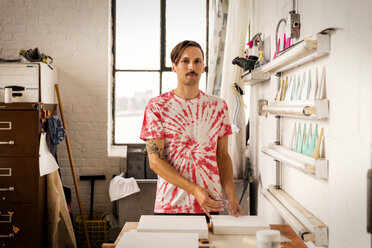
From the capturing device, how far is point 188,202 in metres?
1.90

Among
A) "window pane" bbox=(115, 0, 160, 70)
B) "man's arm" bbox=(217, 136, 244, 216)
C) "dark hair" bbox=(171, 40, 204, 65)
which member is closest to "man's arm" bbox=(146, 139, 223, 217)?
Result: "man's arm" bbox=(217, 136, 244, 216)

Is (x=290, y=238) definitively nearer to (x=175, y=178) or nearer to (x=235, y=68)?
(x=175, y=178)

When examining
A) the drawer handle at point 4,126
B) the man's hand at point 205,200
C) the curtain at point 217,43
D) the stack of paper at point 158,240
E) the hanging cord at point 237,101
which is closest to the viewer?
the stack of paper at point 158,240

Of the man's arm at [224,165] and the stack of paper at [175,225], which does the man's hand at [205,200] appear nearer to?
the stack of paper at [175,225]

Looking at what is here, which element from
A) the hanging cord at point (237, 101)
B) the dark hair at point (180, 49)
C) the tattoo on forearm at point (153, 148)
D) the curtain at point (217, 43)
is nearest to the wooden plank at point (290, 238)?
the tattoo on forearm at point (153, 148)

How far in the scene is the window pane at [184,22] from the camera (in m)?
4.32

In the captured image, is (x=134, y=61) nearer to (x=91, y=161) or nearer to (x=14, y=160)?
(x=91, y=161)

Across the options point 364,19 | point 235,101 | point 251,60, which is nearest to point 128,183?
point 235,101

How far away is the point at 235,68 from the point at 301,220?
1.64 m

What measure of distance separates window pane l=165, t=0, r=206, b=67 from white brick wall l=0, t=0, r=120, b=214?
706 mm

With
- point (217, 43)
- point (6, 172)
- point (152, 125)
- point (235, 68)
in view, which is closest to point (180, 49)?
point (152, 125)

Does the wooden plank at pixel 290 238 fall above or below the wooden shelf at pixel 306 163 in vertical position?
below

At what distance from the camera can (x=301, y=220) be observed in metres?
1.66

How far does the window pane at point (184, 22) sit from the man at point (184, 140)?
2.39 metres
